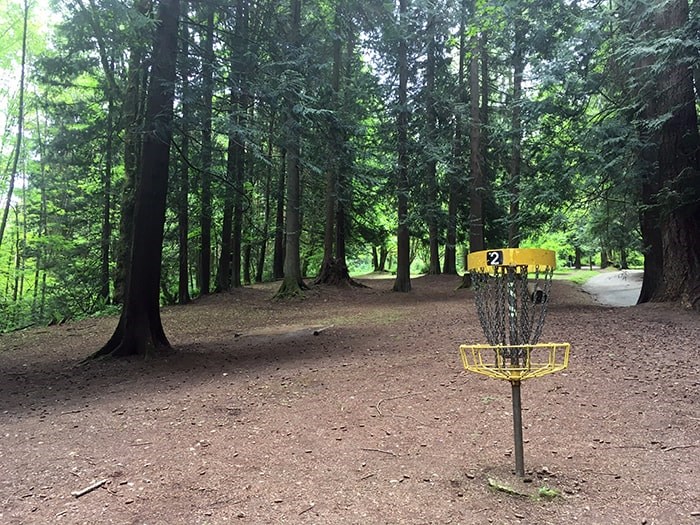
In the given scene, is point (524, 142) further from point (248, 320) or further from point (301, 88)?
point (248, 320)

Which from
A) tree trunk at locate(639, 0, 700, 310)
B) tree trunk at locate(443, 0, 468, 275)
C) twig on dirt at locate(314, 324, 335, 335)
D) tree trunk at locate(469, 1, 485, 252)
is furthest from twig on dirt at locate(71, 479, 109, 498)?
tree trunk at locate(443, 0, 468, 275)

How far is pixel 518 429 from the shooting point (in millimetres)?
Result: 3000

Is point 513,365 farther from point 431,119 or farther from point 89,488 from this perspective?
point 431,119

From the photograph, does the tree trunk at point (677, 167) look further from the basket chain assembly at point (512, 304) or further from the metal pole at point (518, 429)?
the metal pole at point (518, 429)

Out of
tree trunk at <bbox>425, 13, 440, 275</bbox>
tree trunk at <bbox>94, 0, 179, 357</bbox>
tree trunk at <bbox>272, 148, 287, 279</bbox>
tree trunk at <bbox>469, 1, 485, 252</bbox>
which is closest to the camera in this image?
tree trunk at <bbox>94, 0, 179, 357</bbox>

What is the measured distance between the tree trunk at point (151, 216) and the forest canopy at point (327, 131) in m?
0.04

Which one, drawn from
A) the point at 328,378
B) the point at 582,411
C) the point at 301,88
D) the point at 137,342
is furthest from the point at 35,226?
the point at 582,411

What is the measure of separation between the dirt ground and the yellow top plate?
1440 millimetres

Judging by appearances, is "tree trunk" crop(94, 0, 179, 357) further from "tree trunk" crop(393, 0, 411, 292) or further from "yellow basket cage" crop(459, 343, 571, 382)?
"tree trunk" crop(393, 0, 411, 292)

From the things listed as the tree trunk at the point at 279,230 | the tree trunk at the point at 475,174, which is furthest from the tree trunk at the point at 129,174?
the tree trunk at the point at 475,174

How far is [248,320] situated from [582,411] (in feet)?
30.3

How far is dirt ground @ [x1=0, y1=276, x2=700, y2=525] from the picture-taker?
2832 mm

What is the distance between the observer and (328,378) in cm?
583

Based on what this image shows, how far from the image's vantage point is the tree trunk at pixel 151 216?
7473 millimetres
